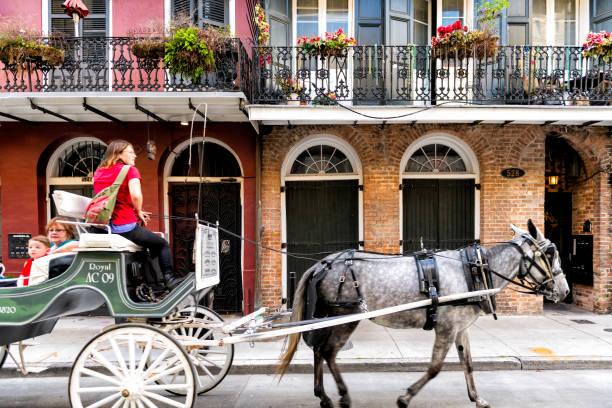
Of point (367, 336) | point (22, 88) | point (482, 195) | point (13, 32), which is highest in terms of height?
point (13, 32)

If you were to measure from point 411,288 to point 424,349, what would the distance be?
268cm

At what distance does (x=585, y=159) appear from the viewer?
934 cm

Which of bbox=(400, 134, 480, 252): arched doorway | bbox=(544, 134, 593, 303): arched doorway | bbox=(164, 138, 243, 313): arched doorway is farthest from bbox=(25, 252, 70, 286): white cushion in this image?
bbox=(544, 134, 593, 303): arched doorway

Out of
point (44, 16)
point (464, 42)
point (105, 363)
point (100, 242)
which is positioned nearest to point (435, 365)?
point (105, 363)

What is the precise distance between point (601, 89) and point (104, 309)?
9.97m

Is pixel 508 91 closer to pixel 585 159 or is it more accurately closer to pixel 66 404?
pixel 585 159

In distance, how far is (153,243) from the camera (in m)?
4.36

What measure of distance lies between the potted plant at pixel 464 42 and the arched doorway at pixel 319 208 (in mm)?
2807

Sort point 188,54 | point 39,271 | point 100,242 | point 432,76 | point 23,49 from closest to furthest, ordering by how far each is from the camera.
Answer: point 100,242 < point 39,271 < point 188,54 < point 23,49 < point 432,76

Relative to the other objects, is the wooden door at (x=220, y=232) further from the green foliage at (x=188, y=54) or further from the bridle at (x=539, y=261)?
the bridle at (x=539, y=261)

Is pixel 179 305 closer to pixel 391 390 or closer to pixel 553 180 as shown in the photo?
pixel 391 390

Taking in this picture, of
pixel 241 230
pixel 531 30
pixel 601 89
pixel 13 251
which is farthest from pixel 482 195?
pixel 13 251

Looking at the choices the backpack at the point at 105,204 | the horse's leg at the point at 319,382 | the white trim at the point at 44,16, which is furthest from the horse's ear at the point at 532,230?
the white trim at the point at 44,16

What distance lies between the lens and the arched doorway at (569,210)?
9414 millimetres
